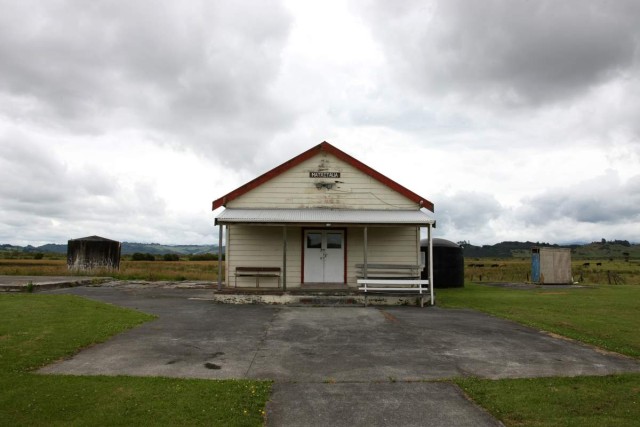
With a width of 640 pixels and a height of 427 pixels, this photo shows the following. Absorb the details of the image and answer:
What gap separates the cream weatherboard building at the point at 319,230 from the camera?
16.8m

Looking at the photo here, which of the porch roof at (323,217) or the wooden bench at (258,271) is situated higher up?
the porch roof at (323,217)

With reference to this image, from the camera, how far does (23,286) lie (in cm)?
1709

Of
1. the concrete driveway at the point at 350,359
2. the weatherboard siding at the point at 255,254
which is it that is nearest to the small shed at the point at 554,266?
the concrete driveway at the point at 350,359

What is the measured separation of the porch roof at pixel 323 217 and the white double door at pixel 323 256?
1.02 m

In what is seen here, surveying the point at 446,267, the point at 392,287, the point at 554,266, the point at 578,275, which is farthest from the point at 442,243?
the point at 578,275

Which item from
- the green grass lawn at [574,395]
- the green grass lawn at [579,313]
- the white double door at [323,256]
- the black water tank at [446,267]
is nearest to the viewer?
the green grass lawn at [574,395]

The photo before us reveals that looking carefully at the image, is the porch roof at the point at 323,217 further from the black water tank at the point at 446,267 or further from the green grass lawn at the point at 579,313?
the black water tank at the point at 446,267

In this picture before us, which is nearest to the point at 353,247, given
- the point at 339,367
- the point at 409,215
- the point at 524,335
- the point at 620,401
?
the point at 409,215

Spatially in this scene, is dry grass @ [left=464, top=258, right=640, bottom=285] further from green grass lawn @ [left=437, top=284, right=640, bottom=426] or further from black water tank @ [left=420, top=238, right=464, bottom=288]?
green grass lawn @ [left=437, top=284, right=640, bottom=426]

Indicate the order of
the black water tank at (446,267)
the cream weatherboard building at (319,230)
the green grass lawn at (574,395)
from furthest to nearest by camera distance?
the black water tank at (446,267), the cream weatherboard building at (319,230), the green grass lawn at (574,395)

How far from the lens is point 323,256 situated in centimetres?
1706

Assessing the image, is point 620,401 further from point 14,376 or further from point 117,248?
point 117,248

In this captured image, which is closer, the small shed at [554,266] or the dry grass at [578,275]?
the small shed at [554,266]

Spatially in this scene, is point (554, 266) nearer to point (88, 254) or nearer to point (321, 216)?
point (321, 216)
